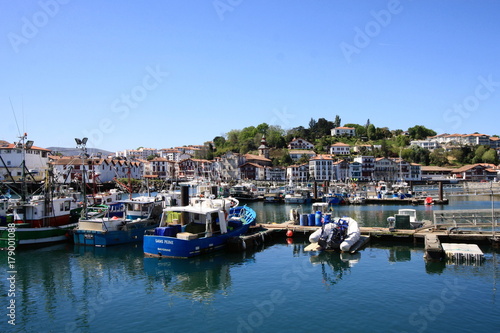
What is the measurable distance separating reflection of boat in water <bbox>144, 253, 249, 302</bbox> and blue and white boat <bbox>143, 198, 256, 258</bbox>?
0.61 meters

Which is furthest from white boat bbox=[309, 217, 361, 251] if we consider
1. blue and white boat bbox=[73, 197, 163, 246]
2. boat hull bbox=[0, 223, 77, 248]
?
boat hull bbox=[0, 223, 77, 248]

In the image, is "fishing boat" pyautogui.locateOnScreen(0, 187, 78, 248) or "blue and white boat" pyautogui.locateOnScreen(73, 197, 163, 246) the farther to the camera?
"blue and white boat" pyautogui.locateOnScreen(73, 197, 163, 246)

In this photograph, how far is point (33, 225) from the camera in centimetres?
2827

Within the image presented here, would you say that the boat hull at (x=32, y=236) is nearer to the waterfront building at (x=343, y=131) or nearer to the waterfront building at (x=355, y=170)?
the waterfront building at (x=355, y=170)

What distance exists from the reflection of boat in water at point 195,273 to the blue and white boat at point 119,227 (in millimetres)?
4764

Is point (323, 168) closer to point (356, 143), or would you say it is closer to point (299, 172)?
point (299, 172)

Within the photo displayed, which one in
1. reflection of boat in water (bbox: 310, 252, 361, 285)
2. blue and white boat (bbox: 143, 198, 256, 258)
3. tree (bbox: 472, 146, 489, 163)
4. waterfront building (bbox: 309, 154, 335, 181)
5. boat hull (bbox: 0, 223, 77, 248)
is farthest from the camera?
tree (bbox: 472, 146, 489, 163)

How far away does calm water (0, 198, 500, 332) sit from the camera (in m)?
14.2

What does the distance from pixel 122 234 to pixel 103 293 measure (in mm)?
10295

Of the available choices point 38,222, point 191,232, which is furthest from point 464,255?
point 38,222

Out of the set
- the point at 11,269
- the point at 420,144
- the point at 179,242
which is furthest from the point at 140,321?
the point at 420,144

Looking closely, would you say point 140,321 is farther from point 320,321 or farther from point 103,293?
point 320,321

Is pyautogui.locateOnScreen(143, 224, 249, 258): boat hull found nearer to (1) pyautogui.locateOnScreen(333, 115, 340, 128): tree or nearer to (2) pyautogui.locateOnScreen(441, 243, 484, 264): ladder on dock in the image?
(2) pyautogui.locateOnScreen(441, 243, 484, 264): ladder on dock

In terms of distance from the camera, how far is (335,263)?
22.5m
